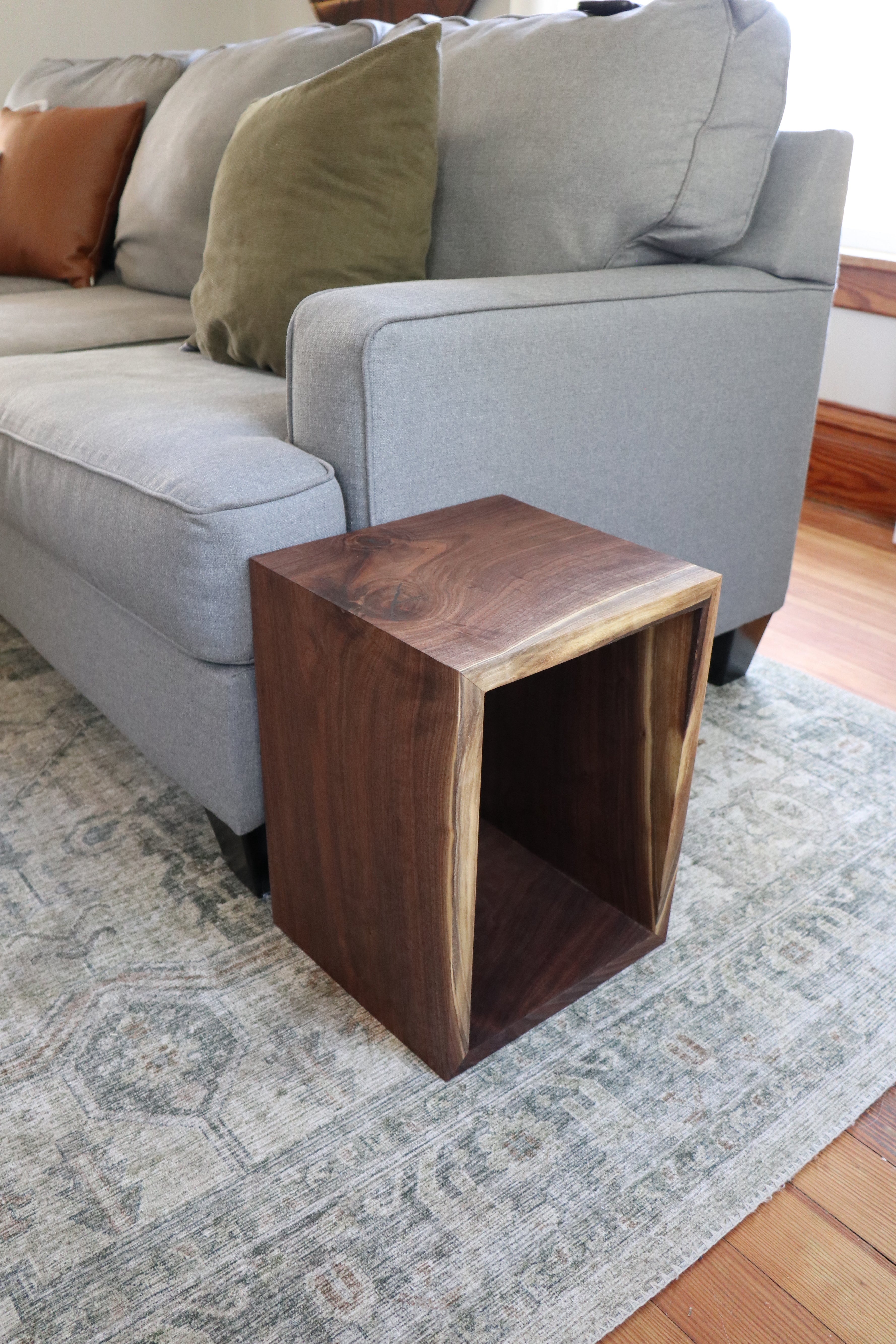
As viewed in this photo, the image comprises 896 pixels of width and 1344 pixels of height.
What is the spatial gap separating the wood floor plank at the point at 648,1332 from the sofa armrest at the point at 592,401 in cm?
74

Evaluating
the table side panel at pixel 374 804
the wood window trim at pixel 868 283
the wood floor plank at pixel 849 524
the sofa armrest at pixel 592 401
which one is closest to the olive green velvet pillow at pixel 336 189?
the sofa armrest at pixel 592 401

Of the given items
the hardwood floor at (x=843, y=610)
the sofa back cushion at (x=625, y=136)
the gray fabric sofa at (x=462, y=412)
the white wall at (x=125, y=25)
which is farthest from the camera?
the white wall at (x=125, y=25)

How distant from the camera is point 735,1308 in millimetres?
767

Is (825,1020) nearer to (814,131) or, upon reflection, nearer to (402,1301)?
(402,1301)

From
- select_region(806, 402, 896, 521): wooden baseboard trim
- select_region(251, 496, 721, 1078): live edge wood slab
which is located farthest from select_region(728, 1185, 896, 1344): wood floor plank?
select_region(806, 402, 896, 521): wooden baseboard trim

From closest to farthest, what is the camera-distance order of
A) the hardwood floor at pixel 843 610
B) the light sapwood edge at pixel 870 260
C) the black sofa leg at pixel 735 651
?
the black sofa leg at pixel 735 651 → the hardwood floor at pixel 843 610 → the light sapwood edge at pixel 870 260

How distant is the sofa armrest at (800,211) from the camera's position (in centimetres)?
137

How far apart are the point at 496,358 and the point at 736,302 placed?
1.38 feet

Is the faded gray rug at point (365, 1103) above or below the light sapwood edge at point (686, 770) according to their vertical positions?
below

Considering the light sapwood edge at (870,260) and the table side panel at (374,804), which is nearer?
the table side panel at (374,804)

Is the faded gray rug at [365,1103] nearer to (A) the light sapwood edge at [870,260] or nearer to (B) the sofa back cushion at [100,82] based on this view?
(A) the light sapwood edge at [870,260]

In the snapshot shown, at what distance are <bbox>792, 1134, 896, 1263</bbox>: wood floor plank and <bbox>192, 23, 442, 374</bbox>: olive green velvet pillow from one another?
3.52 ft

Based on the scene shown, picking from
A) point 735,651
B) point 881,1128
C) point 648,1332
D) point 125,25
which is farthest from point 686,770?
point 125,25

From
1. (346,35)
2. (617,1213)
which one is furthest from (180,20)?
(617,1213)
